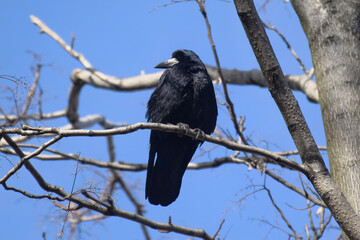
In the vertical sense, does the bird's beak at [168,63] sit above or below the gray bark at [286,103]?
above

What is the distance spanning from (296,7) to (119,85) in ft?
13.1

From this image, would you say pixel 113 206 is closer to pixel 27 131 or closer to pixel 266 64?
pixel 27 131

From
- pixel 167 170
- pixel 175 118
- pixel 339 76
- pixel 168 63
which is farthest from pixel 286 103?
pixel 168 63

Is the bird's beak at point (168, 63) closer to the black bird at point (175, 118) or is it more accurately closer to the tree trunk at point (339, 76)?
the black bird at point (175, 118)

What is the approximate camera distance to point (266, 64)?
283cm

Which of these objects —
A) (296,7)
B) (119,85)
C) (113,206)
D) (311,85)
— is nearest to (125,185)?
(119,85)

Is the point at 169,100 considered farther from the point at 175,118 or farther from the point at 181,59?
the point at 181,59

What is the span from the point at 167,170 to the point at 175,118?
574 millimetres

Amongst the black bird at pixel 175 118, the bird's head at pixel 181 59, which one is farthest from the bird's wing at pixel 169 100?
Result: the bird's head at pixel 181 59

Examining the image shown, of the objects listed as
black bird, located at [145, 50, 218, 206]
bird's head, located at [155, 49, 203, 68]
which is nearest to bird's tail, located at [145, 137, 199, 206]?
black bird, located at [145, 50, 218, 206]

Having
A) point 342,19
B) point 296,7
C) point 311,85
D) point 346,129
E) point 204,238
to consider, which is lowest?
point 204,238

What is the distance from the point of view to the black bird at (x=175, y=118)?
4383 mm

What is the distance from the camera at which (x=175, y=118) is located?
441 cm

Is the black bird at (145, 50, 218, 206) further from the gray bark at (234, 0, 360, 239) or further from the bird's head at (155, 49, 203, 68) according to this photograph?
the gray bark at (234, 0, 360, 239)
